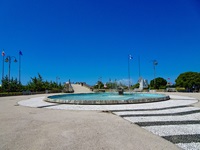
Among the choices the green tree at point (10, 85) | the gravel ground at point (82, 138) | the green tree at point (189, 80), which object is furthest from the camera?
the green tree at point (189, 80)

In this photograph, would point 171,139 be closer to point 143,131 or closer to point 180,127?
point 143,131

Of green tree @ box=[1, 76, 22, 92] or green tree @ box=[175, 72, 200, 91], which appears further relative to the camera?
green tree @ box=[175, 72, 200, 91]

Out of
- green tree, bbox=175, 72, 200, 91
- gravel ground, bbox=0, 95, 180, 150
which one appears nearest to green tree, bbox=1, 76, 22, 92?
gravel ground, bbox=0, 95, 180, 150

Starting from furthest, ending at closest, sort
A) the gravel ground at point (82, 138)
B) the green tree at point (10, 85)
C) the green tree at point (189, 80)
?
the green tree at point (189, 80) → the green tree at point (10, 85) → the gravel ground at point (82, 138)

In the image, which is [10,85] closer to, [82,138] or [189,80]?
[82,138]

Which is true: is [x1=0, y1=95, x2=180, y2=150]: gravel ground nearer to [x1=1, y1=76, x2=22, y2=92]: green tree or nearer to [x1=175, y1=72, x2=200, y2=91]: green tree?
[x1=1, y1=76, x2=22, y2=92]: green tree

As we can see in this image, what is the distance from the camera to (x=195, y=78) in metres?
48.3

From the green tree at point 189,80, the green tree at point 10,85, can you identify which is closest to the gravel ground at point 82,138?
the green tree at point 10,85

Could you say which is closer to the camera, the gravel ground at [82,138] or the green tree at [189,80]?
the gravel ground at [82,138]

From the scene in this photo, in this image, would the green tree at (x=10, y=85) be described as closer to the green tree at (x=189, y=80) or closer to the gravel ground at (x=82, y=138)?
the gravel ground at (x=82, y=138)

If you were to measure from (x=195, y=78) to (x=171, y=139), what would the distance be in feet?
169

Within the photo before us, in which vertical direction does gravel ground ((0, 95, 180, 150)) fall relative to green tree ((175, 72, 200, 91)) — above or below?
below

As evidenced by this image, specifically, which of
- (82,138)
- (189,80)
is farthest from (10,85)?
(189,80)

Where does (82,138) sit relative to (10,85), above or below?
below
